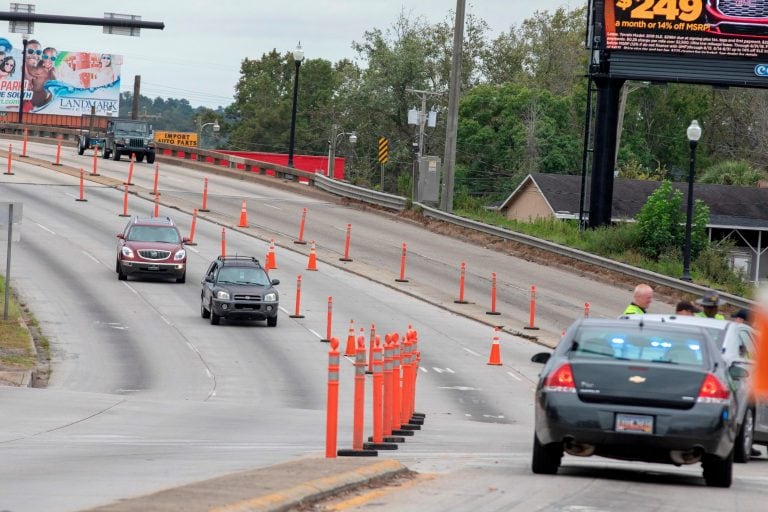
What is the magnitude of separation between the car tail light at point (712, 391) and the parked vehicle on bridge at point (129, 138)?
187 feet

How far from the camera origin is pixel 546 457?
12.3 meters

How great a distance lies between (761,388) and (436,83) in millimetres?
91390

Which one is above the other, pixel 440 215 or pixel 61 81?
pixel 61 81

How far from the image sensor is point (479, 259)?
43.5 meters

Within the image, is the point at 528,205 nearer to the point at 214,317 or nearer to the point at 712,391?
the point at 214,317

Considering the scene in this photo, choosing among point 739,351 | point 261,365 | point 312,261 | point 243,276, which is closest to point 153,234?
point 312,261

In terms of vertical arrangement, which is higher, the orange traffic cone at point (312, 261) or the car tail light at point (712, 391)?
the car tail light at point (712, 391)

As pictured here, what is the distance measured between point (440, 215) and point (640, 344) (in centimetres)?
3739

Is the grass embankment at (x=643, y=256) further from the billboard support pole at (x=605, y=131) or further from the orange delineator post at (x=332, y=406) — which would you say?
the orange delineator post at (x=332, y=406)

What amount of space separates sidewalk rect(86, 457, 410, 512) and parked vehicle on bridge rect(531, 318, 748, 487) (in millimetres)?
1470

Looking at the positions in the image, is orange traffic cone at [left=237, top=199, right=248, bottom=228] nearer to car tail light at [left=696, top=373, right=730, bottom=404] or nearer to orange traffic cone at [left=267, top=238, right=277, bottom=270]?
orange traffic cone at [left=267, top=238, right=277, bottom=270]

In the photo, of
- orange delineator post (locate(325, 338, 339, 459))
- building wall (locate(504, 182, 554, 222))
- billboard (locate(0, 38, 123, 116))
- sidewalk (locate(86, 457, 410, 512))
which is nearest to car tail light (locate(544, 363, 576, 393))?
sidewalk (locate(86, 457, 410, 512))

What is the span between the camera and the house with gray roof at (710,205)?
200 ft

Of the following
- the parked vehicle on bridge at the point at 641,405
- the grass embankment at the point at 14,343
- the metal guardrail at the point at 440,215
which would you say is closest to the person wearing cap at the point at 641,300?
the parked vehicle on bridge at the point at 641,405
